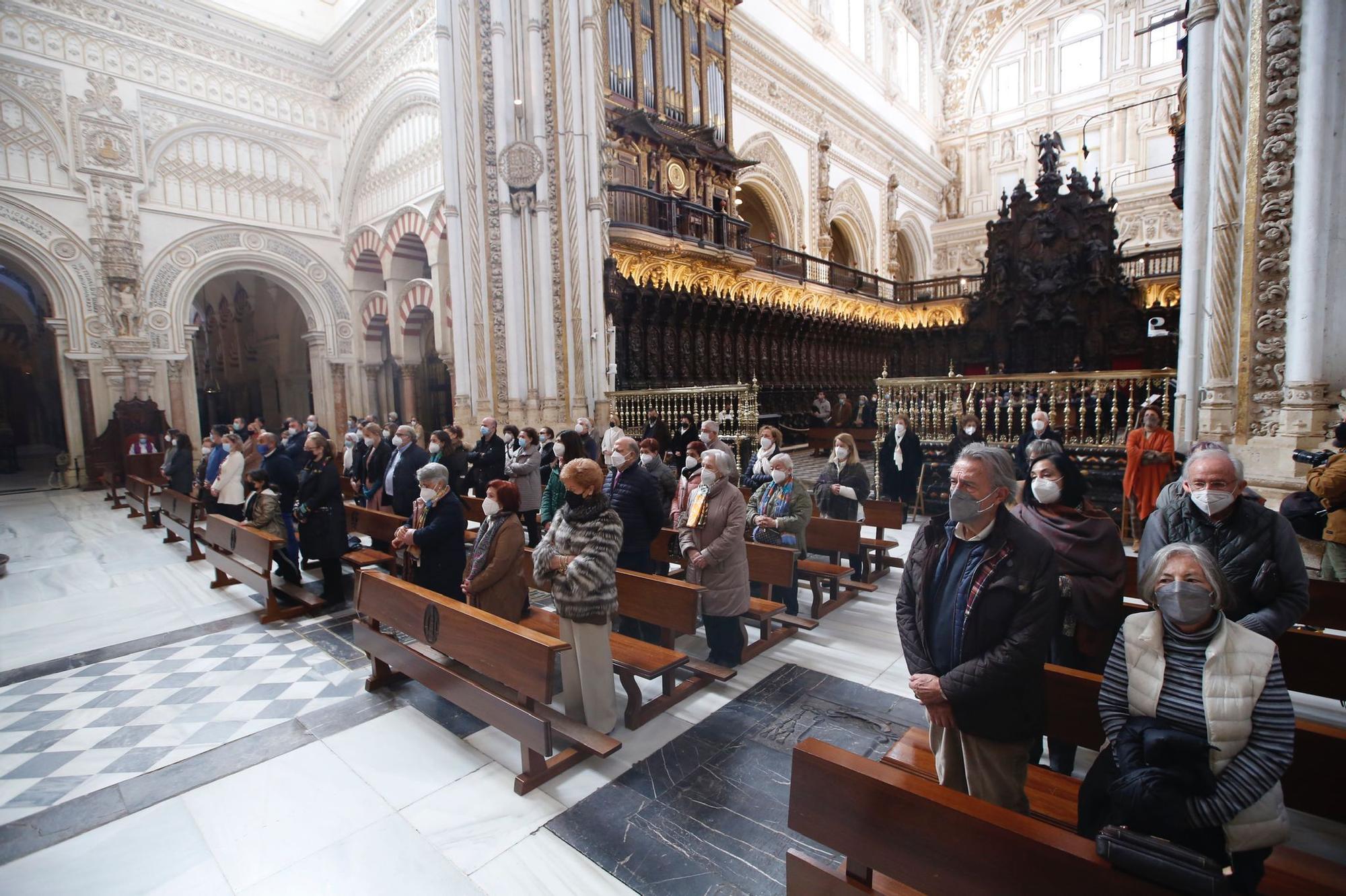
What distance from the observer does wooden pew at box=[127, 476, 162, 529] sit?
8875mm

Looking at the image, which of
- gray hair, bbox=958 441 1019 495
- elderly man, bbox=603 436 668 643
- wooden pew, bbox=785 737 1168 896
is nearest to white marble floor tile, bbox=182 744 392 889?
elderly man, bbox=603 436 668 643

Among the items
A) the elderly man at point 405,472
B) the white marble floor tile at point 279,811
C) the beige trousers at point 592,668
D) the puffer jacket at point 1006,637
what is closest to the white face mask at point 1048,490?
the puffer jacket at point 1006,637

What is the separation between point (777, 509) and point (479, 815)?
275cm

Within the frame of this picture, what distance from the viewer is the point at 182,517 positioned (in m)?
7.47

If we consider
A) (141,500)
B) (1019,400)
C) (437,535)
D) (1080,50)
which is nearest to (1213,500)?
(437,535)

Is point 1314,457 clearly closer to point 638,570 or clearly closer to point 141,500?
point 638,570

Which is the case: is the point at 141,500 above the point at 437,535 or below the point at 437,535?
below

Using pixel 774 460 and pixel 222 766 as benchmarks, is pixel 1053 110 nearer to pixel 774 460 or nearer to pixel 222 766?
pixel 774 460

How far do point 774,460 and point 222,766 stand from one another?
3602 millimetres

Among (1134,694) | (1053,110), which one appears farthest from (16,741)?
(1053,110)

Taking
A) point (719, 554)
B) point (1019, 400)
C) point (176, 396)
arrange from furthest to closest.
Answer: point (176, 396), point (1019, 400), point (719, 554)

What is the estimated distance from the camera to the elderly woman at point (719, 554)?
384 cm

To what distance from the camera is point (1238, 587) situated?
2385mm

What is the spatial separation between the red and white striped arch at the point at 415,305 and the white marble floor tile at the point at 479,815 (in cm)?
1281
